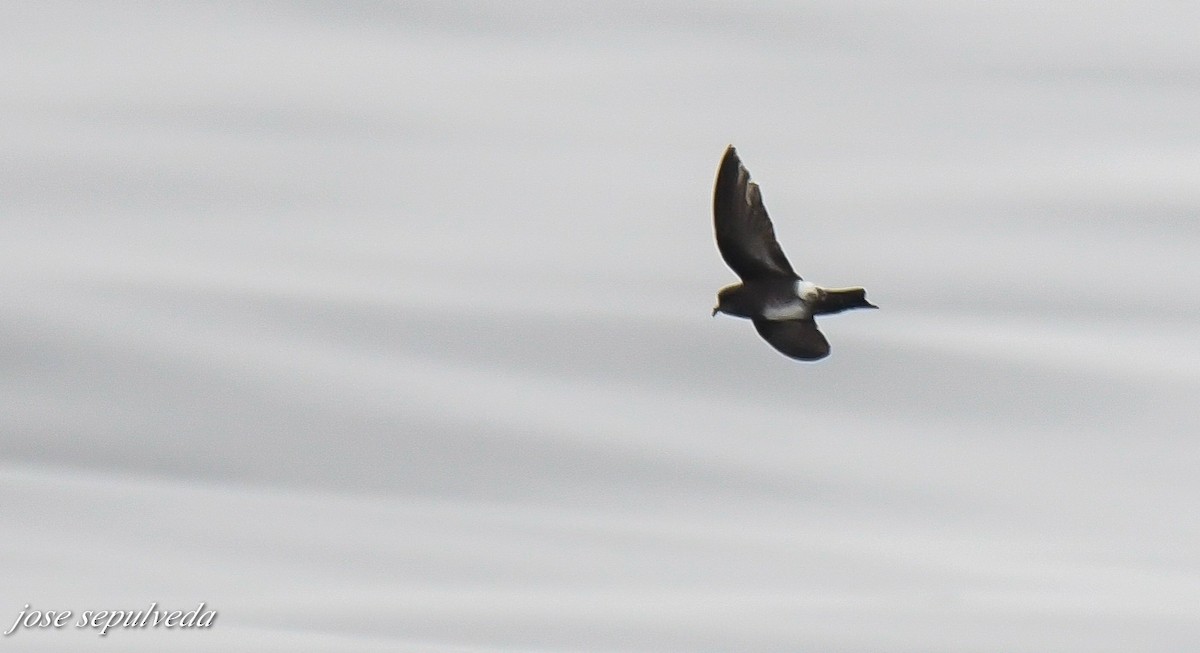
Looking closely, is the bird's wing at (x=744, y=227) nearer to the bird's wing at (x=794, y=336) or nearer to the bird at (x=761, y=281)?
the bird at (x=761, y=281)

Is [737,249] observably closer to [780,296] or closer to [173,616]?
[780,296]

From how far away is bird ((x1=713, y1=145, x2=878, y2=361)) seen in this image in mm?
7809

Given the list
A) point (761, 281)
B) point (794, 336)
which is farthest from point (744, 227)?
point (794, 336)

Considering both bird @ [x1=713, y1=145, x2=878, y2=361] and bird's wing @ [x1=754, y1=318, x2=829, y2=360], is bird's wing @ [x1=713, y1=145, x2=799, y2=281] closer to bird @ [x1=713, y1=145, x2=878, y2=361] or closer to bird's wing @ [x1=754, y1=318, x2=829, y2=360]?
bird @ [x1=713, y1=145, x2=878, y2=361]

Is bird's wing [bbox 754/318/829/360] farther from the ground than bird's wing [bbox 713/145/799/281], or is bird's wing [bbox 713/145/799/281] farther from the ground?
bird's wing [bbox 713/145/799/281]

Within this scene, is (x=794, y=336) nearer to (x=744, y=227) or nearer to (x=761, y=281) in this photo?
(x=761, y=281)

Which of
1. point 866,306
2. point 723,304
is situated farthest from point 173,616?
point 866,306

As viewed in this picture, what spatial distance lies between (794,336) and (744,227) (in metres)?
0.51

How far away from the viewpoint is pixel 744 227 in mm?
7891

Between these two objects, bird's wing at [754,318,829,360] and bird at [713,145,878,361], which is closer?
bird at [713,145,878,361]

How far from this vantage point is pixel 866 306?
7.54 meters

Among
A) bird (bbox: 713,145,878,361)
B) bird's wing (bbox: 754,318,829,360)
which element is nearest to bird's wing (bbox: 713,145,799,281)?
bird (bbox: 713,145,878,361)

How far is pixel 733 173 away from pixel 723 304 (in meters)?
0.61

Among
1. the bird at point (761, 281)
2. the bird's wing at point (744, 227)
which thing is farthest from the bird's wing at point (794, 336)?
the bird's wing at point (744, 227)
